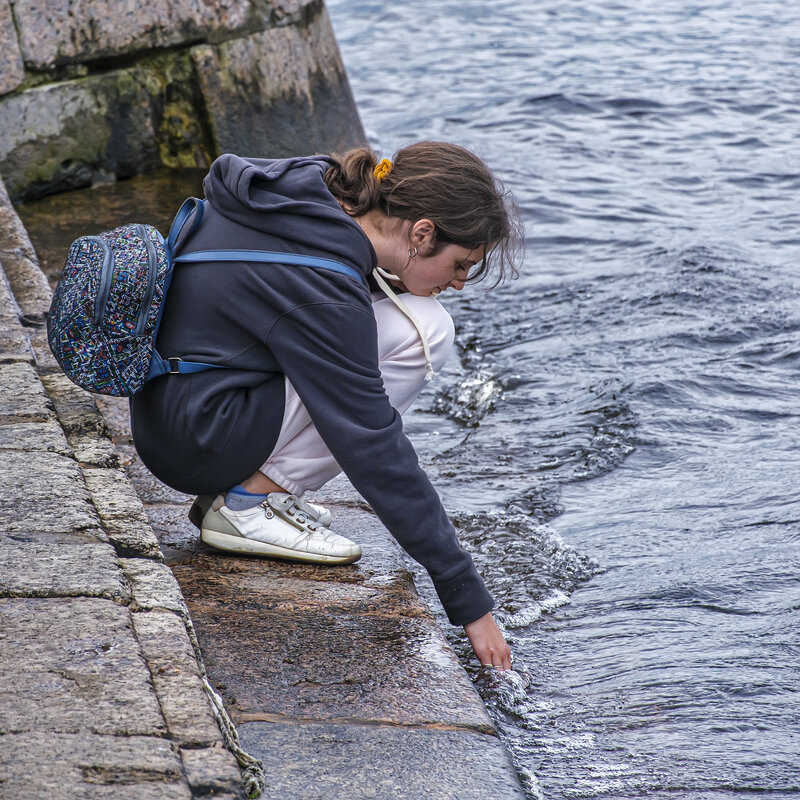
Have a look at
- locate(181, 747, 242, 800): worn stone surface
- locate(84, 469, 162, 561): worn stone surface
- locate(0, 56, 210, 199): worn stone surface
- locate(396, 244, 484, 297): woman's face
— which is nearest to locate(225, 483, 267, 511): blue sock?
locate(84, 469, 162, 561): worn stone surface

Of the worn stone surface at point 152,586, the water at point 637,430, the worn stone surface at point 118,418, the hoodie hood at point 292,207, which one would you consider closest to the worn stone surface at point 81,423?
the worn stone surface at point 118,418

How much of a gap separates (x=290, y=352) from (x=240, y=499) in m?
0.44

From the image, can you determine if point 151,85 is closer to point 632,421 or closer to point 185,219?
point 632,421

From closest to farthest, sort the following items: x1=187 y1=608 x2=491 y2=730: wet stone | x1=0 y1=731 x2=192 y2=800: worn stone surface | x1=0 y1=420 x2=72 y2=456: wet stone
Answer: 1. x1=0 y1=731 x2=192 y2=800: worn stone surface
2. x1=187 y1=608 x2=491 y2=730: wet stone
3. x1=0 y1=420 x2=72 y2=456: wet stone

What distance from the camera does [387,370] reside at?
93.6 inches

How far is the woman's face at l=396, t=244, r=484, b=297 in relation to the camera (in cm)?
220

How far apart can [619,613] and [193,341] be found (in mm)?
1223

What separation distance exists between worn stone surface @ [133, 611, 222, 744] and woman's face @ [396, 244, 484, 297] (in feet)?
2.86

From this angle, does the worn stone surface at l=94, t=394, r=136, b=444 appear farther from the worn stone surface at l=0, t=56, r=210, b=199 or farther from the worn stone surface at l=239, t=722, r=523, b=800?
the worn stone surface at l=0, t=56, r=210, b=199

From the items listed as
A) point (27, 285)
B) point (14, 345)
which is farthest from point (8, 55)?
point (14, 345)

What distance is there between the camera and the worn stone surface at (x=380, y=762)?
166cm

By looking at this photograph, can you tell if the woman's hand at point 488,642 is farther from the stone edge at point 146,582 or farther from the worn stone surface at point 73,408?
the worn stone surface at point 73,408

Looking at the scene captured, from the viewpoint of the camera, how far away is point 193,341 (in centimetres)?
219

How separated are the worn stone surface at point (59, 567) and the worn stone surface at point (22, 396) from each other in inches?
21.8
